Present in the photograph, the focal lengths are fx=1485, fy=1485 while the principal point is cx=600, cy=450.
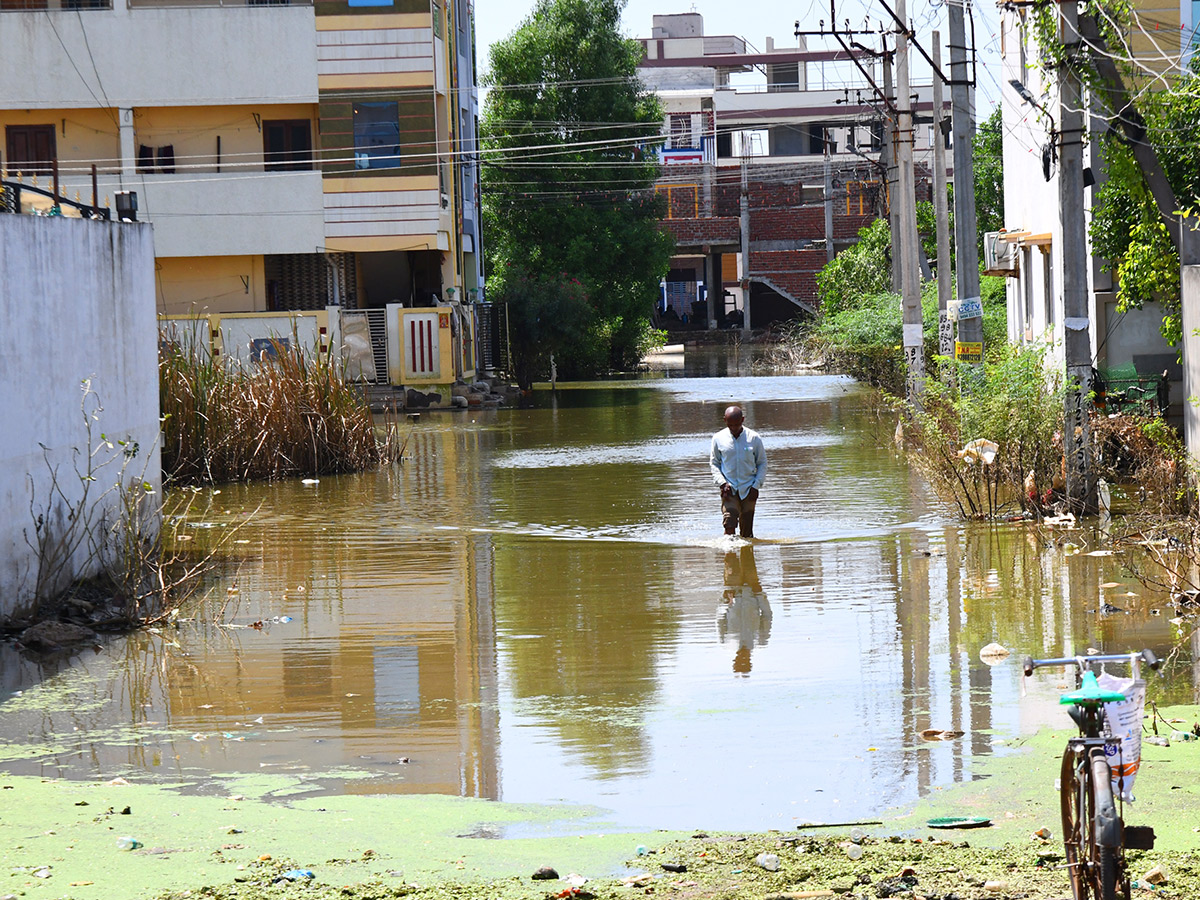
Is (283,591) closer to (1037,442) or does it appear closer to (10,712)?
(10,712)

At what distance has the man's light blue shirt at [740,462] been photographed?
45.9 feet

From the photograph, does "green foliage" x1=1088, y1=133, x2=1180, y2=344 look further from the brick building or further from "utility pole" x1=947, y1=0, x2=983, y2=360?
the brick building

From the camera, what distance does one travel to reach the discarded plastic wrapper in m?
4.57

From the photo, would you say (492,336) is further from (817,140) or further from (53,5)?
(817,140)

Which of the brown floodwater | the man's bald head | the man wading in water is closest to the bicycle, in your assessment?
the brown floodwater

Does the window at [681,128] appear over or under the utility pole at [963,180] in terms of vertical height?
over

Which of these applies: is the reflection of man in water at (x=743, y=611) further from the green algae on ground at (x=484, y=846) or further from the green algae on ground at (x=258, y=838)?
the green algae on ground at (x=258, y=838)

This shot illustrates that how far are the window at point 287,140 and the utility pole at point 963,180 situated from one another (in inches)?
863

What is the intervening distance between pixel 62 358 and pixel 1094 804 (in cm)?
926

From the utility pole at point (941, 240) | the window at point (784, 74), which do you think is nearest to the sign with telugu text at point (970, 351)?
the utility pole at point (941, 240)

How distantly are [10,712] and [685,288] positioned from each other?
65.4 metres

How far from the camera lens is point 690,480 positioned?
1959 cm

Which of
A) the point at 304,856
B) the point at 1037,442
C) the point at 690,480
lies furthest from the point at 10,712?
the point at 690,480

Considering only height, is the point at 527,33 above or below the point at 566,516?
above
